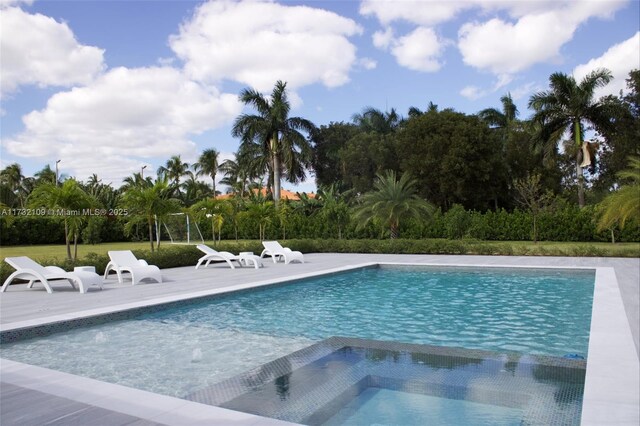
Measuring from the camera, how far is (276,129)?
36.6m

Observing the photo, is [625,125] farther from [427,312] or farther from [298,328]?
[298,328]

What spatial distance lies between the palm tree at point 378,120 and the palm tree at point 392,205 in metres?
20.2

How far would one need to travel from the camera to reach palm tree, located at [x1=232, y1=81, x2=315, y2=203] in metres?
36.0

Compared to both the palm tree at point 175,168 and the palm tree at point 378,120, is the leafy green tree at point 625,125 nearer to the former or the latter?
the palm tree at point 378,120

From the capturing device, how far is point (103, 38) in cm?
1739

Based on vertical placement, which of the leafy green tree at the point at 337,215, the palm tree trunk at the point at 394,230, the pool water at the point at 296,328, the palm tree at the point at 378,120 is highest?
the palm tree at the point at 378,120

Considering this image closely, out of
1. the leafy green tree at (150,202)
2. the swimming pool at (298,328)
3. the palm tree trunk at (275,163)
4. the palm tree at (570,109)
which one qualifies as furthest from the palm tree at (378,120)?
Result: the swimming pool at (298,328)

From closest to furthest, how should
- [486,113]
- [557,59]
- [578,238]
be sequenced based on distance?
1. [578,238]
2. [557,59]
3. [486,113]

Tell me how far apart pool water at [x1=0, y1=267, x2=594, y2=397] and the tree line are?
12.3 m

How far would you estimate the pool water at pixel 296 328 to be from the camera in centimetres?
593

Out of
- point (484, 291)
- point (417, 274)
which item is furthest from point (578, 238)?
point (484, 291)

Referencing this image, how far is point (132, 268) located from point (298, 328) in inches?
242

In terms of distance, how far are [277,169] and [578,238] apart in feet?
65.0

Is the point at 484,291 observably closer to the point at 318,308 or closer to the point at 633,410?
the point at 318,308
